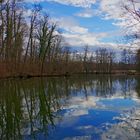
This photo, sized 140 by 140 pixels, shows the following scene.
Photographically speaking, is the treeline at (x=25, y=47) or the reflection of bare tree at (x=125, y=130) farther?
the treeline at (x=25, y=47)

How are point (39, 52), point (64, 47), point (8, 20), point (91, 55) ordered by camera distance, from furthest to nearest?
point (91, 55) → point (64, 47) → point (39, 52) → point (8, 20)

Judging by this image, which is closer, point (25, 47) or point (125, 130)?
point (125, 130)

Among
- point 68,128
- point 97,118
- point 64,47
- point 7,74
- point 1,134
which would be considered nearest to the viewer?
point 1,134

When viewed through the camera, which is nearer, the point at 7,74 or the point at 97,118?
the point at 97,118

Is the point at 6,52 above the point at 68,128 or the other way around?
above

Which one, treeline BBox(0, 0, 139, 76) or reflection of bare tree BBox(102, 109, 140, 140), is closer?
reflection of bare tree BBox(102, 109, 140, 140)

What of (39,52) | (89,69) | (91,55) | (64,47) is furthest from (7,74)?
(91,55)

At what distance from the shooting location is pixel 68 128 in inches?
468

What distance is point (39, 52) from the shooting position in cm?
7312

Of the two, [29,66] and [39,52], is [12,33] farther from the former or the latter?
[39,52]

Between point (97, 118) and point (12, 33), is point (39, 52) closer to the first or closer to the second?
point (12, 33)

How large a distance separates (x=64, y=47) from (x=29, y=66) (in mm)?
45456

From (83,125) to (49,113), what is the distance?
3.45 m

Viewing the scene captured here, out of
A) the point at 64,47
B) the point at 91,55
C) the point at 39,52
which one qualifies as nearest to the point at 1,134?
the point at 39,52
